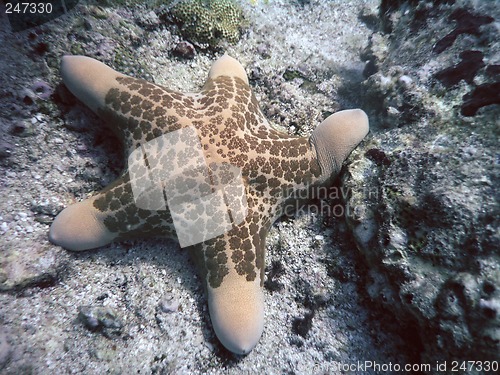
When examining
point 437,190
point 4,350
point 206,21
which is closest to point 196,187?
point 4,350

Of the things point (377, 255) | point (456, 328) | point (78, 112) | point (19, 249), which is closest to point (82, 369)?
point (19, 249)

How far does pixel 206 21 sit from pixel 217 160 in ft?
9.13

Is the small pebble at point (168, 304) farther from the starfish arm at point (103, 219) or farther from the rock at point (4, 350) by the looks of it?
the rock at point (4, 350)

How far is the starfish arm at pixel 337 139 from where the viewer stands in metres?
3.34

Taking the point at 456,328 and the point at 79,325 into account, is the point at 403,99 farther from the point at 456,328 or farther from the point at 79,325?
the point at 79,325

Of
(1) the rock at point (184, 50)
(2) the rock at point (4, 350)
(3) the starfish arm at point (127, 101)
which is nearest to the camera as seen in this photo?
(2) the rock at point (4, 350)

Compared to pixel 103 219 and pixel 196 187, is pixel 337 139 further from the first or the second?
pixel 103 219

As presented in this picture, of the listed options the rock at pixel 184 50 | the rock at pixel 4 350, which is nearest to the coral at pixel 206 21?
the rock at pixel 184 50

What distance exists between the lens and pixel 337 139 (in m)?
3.33

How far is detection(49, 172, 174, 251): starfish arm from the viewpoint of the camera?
2988mm

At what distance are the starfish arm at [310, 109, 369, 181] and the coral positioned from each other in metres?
2.47

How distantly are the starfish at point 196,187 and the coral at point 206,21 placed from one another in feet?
5.52

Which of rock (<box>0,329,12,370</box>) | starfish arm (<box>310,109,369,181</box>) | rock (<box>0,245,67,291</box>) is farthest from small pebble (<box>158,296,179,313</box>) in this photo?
starfish arm (<box>310,109,369,181</box>)

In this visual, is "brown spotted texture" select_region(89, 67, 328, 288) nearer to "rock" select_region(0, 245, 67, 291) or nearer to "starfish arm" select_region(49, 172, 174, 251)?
"starfish arm" select_region(49, 172, 174, 251)
